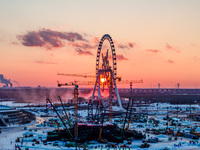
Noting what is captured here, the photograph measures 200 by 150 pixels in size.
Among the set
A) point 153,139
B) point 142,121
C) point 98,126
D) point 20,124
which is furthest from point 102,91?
point 153,139

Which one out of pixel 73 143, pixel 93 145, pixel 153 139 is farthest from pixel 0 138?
pixel 153 139

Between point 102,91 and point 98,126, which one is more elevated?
point 102,91

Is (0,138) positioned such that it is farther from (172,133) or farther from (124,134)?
(172,133)

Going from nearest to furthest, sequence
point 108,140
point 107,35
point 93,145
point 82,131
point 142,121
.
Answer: point 93,145 < point 108,140 < point 82,131 < point 142,121 < point 107,35

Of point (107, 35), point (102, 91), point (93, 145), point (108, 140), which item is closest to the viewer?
point (93, 145)

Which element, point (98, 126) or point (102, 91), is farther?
point (102, 91)

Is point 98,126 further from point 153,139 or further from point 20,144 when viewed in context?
point 20,144

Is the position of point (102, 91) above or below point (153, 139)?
above

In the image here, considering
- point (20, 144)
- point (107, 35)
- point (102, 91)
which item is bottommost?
→ point (20, 144)

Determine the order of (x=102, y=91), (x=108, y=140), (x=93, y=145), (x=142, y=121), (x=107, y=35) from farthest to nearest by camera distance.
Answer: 1. (x=102, y=91)
2. (x=107, y=35)
3. (x=142, y=121)
4. (x=108, y=140)
5. (x=93, y=145)
